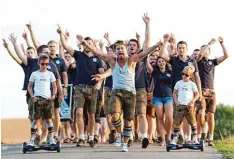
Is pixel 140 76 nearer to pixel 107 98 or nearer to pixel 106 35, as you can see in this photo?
pixel 107 98

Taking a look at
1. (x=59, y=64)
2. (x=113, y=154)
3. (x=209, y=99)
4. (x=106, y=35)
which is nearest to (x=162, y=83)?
(x=209, y=99)

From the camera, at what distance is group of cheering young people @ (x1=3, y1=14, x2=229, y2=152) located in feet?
50.6

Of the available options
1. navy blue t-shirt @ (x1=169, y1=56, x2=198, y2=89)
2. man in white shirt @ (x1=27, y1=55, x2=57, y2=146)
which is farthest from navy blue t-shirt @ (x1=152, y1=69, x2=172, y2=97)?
man in white shirt @ (x1=27, y1=55, x2=57, y2=146)

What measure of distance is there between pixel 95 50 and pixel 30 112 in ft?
5.94

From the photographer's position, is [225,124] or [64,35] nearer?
[64,35]

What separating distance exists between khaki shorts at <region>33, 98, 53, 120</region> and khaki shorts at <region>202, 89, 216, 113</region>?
404cm

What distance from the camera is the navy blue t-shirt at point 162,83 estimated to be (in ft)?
56.3

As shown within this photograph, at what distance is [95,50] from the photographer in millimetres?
15445

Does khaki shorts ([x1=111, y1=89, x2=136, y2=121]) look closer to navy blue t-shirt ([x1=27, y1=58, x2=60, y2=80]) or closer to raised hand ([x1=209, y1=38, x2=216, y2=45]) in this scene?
navy blue t-shirt ([x1=27, y1=58, x2=60, y2=80])

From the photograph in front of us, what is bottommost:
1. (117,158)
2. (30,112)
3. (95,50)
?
(117,158)

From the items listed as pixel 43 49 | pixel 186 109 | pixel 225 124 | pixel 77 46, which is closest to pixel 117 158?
pixel 186 109

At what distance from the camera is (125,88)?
50.4ft

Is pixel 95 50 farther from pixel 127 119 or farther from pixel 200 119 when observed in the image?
pixel 200 119

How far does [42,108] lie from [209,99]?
14.4 feet
